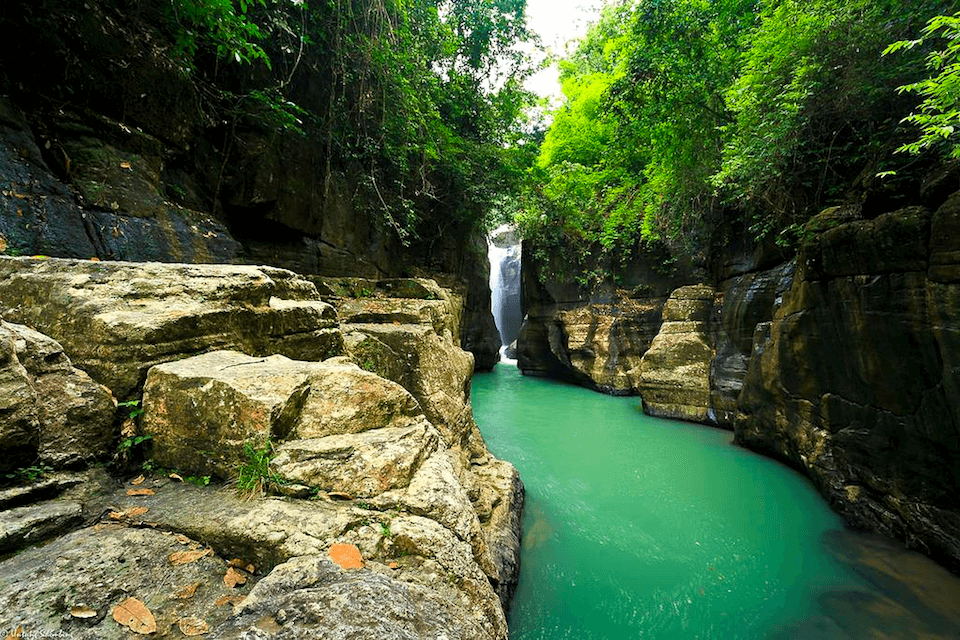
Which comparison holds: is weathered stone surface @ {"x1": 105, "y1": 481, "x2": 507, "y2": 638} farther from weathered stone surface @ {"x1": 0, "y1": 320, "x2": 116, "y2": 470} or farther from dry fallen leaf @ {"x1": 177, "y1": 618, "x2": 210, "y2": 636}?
weathered stone surface @ {"x1": 0, "y1": 320, "x2": 116, "y2": 470}

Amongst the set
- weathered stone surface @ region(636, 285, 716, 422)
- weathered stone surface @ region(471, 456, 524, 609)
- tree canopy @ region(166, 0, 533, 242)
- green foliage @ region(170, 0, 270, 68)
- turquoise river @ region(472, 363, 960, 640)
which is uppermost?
tree canopy @ region(166, 0, 533, 242)

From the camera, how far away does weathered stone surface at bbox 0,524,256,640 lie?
3.20 ft

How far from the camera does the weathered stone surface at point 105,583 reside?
3.20 feet

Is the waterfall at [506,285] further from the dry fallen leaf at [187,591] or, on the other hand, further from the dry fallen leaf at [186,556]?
the dry fallen leaf at [187,591]

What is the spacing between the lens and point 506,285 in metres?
24.6

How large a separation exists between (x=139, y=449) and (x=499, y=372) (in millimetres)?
16775

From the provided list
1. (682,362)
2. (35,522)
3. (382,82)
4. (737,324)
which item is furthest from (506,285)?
(35,522)

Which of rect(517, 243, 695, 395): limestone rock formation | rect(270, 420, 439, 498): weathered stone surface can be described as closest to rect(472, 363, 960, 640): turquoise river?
rect(270, 420, 439, 498): weathered stone surface

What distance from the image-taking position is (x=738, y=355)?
7.82m

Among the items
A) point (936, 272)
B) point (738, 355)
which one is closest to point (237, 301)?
point (936, 272)

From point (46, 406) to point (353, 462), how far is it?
4.36ft

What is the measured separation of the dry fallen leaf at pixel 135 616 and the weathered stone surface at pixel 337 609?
8.7 inches

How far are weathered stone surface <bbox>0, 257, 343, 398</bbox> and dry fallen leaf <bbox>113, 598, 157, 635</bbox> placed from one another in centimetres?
115

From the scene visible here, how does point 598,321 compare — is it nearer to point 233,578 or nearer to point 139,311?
point 139,311
